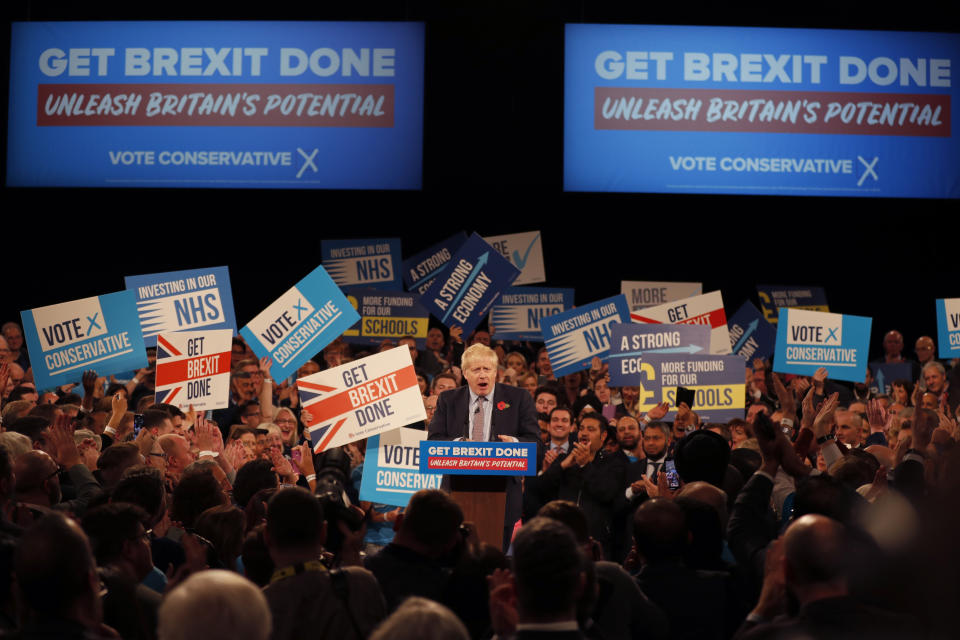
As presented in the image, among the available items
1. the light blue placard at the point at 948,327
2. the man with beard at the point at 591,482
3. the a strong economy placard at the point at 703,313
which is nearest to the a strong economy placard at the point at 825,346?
the a strong economy placard at the point at 703,313

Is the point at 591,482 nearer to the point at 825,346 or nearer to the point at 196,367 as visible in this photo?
the point at 196,367

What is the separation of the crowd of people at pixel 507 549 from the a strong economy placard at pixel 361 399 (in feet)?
1.27

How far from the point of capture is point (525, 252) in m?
12.8

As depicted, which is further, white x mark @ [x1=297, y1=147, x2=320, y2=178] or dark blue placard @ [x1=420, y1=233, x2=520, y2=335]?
white x mark @ [x1=297, y1=147, x2=320, y2=178]

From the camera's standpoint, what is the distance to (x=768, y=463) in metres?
4.38

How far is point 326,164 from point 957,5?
7.83 m

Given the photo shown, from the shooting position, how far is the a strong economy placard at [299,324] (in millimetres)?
8000

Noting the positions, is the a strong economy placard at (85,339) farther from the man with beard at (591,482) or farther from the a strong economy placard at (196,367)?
the man with beard at (591,482)

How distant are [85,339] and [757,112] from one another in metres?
7.85

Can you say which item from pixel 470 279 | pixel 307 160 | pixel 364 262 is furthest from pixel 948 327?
pixel 307 160

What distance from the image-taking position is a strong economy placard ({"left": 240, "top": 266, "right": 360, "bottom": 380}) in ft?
26.2

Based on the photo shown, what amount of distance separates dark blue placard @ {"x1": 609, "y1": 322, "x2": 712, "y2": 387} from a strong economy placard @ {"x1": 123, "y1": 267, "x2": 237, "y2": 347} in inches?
114

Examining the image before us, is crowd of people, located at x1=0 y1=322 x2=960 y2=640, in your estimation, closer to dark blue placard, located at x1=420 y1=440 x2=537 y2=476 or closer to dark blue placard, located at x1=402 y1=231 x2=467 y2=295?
dark blue placard, located at x1=420 y1=440 x2=537 y2=476

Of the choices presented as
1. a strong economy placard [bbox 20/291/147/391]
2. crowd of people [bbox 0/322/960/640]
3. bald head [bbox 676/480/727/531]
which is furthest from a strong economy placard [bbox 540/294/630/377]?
bald head [bbox 676/480/727/531]
